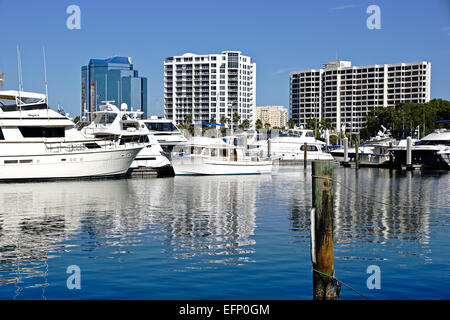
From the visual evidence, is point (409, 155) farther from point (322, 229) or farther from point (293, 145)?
point (322, 229)

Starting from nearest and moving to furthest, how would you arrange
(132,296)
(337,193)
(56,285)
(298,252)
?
(132,296) < (56,285) < (298,252) < (337,193)

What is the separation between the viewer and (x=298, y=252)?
55.3ft

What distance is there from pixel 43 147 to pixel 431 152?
1685 inches

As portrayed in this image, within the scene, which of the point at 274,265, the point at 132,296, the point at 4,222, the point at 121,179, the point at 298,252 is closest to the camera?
the point at 132,296

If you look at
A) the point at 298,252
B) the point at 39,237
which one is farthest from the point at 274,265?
the point at 39,237

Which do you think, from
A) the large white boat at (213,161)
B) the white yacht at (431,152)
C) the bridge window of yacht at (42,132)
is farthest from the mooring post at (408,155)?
the bridge window of yacht at (42,132)

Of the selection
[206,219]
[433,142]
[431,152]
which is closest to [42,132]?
[206,219]

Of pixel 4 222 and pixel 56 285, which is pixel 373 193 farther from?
pixel 56 285

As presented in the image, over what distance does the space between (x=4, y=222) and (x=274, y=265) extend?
12888 millimetres

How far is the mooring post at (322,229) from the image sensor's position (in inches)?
443

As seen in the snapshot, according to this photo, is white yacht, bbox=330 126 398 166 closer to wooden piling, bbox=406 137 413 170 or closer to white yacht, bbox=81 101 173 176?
wooden piling, bbox=406 137 413 170

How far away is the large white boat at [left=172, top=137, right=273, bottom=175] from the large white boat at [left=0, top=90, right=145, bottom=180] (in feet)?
23.0

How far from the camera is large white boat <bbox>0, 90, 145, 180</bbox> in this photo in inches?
1783

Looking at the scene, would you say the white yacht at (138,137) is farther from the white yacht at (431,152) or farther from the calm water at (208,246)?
the white yacht at (431,152)
